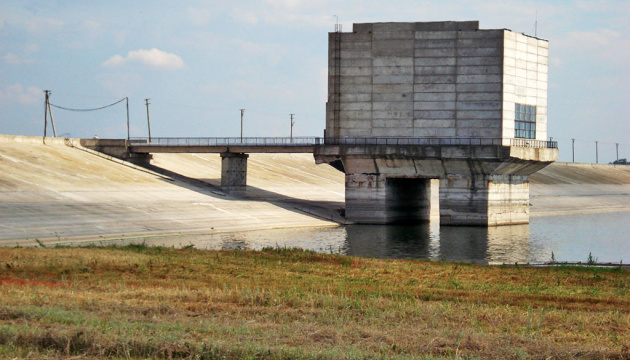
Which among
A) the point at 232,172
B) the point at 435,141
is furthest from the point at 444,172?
the point at 232,172

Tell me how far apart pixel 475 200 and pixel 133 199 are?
40555 mm

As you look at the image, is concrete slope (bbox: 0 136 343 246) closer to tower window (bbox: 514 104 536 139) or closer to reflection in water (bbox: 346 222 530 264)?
reflection in water (bbox: 346 222 530 264)

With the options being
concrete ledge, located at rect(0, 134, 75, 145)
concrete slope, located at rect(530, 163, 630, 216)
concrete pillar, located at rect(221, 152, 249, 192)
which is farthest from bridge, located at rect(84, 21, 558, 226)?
concrete ledge, located at rect(0, 134, 75, 145)

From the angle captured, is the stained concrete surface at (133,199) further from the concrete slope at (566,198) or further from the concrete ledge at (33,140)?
the concrete slope at (566,198)

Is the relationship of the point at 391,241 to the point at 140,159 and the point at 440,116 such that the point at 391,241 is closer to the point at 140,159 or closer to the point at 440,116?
the point at 440,116

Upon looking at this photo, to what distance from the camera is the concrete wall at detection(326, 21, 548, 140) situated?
9219 centimetres

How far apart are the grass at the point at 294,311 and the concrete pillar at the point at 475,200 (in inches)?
2054

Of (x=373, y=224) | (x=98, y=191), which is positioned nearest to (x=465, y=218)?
(x=373, y=224)

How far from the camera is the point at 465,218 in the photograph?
92625 mm

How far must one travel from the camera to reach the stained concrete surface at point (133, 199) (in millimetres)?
69188

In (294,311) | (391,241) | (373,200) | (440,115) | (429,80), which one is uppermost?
(429,80)

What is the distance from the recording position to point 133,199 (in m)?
87.1

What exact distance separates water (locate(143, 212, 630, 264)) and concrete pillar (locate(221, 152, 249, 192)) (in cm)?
2273

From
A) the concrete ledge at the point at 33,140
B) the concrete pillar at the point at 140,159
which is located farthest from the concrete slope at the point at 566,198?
the concrete ledge at the point at 33,140
